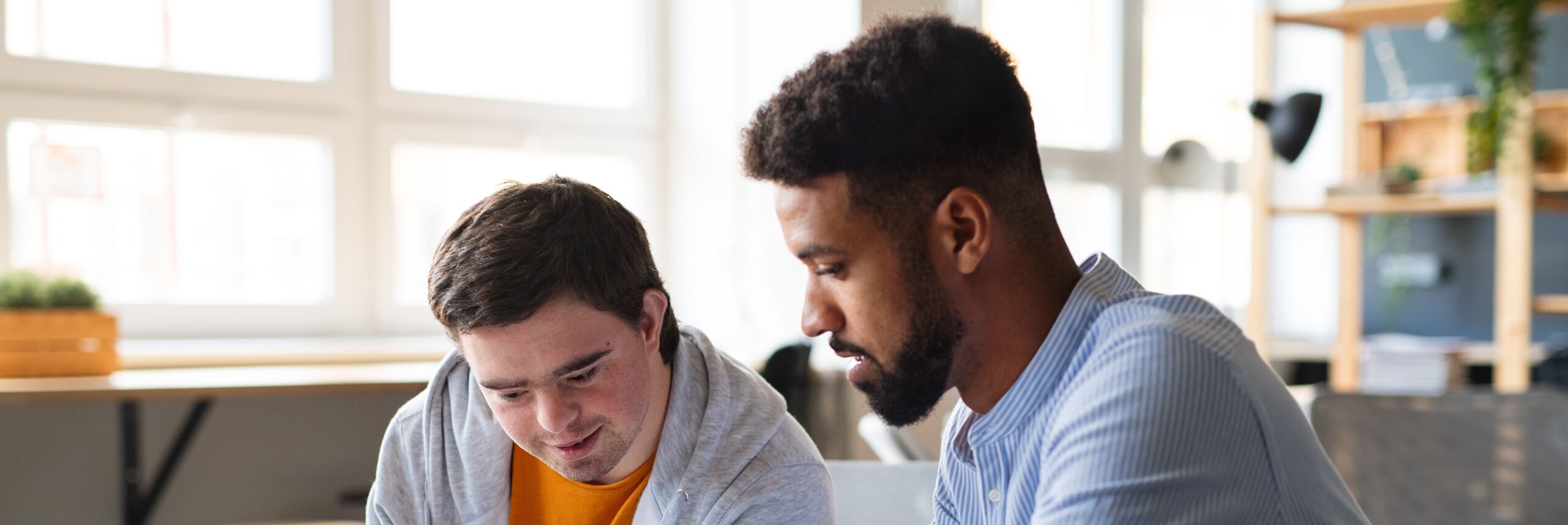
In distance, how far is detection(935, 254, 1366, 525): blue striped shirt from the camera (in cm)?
73

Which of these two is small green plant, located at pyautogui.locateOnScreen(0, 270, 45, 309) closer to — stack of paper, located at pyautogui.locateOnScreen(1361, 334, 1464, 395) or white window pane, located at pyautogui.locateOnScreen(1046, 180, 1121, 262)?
white window pane, located at pyautogui.locateOnScreen(1046, 180, 1121, 262)

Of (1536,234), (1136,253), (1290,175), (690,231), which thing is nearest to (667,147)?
(690,231)

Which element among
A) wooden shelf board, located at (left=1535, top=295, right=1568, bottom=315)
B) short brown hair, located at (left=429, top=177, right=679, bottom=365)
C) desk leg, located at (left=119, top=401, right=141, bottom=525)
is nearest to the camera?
short brown hair, located at (left=429, top=177, right=679, bottom=365)

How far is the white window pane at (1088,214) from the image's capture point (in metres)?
3.78


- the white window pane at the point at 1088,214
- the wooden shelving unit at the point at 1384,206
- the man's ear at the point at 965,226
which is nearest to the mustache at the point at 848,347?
the man's ear at the point at 965,226

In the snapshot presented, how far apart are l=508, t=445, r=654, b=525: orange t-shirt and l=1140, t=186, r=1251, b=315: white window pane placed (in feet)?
9.76

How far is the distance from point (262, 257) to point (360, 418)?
0.50 metres

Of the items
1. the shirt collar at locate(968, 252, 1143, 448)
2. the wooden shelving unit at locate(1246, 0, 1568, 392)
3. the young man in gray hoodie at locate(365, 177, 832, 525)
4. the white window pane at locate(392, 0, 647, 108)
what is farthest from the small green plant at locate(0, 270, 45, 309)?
the wooden shelving unit at locate(1246, 0, 1568, 392)

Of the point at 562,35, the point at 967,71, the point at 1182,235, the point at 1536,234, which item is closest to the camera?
the point at 967,71

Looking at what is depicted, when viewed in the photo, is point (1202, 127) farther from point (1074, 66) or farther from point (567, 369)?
point (567, 369)

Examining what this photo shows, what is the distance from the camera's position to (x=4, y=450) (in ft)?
8.96

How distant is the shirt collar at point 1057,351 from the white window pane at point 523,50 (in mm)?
2726

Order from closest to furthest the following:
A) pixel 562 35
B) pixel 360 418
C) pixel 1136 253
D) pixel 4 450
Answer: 1. pixel 4 450
2. pixel 360 418
3. pixel 562 35
4. pixel 1136 253

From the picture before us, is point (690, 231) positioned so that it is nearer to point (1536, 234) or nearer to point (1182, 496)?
point (1182, 496)
